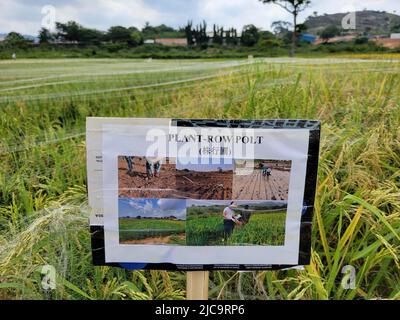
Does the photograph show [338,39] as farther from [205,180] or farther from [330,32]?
[205,180]

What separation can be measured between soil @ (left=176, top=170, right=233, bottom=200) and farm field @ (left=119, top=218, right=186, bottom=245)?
0.11 meters

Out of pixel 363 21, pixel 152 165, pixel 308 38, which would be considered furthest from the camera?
pixel 308 38

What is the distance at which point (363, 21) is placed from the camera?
2201mm

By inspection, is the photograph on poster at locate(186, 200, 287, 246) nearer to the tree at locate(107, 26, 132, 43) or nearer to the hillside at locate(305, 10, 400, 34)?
the tree at locate(107, 26, 132, 43)

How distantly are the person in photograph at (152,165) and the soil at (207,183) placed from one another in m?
0.06

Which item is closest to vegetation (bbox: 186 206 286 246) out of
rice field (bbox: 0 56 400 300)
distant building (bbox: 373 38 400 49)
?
rice field (bbox: 0 56 400 300)

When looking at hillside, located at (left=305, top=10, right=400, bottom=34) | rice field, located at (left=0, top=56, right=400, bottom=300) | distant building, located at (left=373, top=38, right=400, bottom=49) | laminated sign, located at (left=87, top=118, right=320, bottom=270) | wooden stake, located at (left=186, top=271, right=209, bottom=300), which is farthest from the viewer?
distant building, located at (left=373, top=38, right=400, bottom=49)

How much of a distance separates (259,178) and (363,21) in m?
1.50

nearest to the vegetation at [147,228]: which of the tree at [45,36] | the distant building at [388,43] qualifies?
the tree at [45,36]

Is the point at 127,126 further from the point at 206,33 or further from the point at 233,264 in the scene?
the point at 206,33

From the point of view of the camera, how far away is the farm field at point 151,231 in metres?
1.21

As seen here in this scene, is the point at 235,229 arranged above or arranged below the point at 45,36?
below

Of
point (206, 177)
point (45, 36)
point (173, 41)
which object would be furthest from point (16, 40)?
point (206, 177)

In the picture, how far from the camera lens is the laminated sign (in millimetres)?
1154
